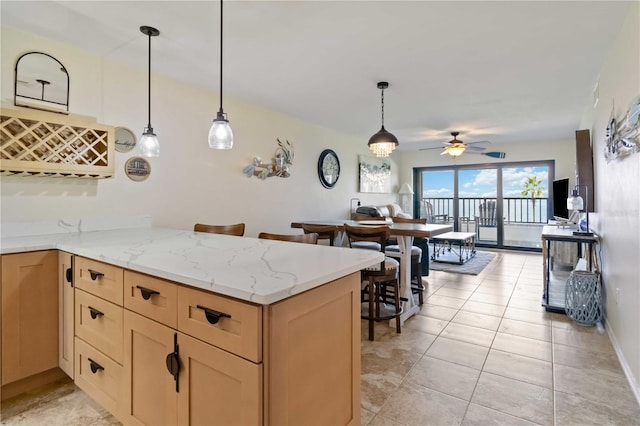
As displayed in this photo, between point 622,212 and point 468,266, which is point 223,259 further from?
point 468,266

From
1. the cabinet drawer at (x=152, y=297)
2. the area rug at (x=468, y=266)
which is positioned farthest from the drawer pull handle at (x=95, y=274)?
the area rug at (x=468, y=266)

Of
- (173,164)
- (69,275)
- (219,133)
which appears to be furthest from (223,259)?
(173,164)

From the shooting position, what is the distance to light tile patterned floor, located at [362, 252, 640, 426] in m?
1.73

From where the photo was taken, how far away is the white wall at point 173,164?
231 cm

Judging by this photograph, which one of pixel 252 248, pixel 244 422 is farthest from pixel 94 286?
pixel 244 422

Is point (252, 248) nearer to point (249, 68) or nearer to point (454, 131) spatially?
point (249, 68)

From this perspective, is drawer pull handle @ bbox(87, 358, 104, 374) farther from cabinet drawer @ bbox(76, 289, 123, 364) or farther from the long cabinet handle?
the long cabinet handle

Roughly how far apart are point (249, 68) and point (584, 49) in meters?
2.75

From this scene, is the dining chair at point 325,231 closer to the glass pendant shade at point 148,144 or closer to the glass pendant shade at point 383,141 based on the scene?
the glass pendant shade at point 383,141

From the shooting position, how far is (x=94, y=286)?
1639 millimetres

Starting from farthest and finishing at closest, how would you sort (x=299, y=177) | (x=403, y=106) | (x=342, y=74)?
(x=299, y=177) < (x=403, y=106) < (x=342, y=74)

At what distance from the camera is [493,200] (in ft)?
23.5

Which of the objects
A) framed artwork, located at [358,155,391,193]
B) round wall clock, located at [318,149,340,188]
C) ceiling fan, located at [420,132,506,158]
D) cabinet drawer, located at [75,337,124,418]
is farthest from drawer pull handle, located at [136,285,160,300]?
framed artwork, located at [358,155,391,193]

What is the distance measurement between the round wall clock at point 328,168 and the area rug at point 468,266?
2136 millimetres
